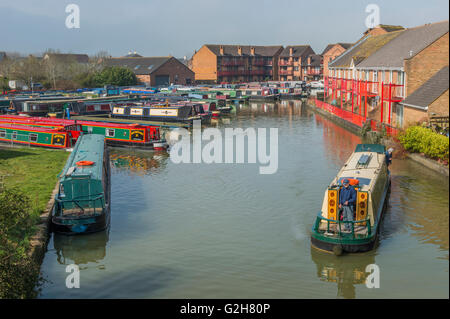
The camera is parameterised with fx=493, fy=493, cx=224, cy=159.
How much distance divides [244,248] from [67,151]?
19.4m

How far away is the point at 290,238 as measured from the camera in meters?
15.9

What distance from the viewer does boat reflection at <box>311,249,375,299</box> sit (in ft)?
42.5

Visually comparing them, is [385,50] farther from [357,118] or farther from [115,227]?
[115,227]

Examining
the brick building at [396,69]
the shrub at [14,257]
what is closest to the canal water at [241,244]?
the shrub at [14,257]

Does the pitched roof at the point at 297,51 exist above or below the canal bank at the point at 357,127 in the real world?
above

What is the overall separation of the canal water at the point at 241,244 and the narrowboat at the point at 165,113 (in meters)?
21.1

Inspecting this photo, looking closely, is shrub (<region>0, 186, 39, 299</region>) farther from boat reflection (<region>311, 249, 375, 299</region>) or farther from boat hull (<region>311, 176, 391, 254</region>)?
boat hull (<region>311, 176, 391, 254</region>)

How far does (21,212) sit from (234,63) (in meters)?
95.4

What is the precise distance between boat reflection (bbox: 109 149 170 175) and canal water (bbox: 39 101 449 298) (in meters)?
1.96

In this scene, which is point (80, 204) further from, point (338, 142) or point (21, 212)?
point (338, 142)

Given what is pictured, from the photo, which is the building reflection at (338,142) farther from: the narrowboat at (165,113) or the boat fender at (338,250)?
the boat fender at (338,250)

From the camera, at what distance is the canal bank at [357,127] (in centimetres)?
2084

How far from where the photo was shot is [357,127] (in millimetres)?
38656

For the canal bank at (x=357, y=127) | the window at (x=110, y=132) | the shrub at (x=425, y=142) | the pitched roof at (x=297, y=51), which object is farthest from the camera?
the pitched roof at (x=297, y=51)
